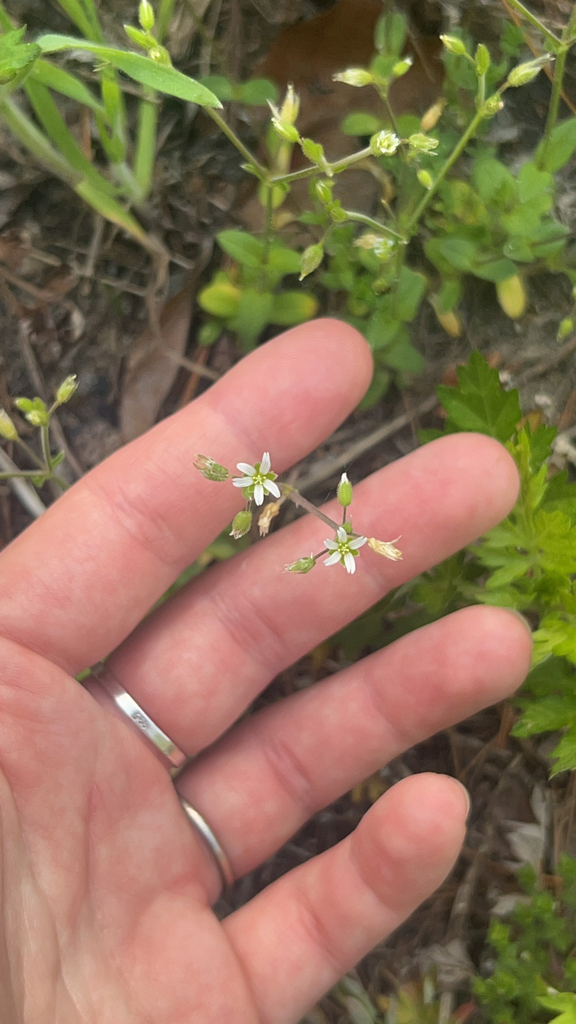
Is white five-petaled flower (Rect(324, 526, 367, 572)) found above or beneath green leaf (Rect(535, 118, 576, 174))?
beneath

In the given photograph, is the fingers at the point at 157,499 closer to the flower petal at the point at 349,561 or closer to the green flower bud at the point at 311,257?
the green flower bud at the point at 311,257

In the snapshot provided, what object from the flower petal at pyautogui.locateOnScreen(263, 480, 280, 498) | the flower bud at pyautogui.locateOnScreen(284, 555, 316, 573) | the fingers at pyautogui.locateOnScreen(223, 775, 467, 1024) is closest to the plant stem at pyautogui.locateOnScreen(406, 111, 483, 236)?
the flower petal at pyautogui.locateOnScreen(263, 480, 280, 498)

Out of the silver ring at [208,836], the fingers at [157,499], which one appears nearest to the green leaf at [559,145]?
the fingers at [157,499]

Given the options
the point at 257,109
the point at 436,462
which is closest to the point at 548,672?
the point at 436,462

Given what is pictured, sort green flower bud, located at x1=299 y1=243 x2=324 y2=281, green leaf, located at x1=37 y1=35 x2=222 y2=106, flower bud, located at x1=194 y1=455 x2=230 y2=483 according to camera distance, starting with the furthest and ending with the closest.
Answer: green flower bud, located at x1=299 y1=243 x2=324 y2=281 < flower bud, located at x1=194 y1=455 x2=230 y2=483 < green leaf, located at x1=37 y1=35 x2=222 y2=106

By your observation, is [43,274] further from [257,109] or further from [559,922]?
[559,922]

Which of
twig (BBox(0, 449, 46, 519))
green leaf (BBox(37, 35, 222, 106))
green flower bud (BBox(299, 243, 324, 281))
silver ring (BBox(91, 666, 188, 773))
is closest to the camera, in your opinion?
green leaf (BBox(37, 35, 222, 106))

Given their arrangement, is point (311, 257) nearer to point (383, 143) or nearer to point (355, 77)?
point (383, 143)

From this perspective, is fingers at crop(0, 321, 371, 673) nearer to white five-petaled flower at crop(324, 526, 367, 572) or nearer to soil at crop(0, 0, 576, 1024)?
white five-petaled flower at crop(324, 526, 367, 572)
